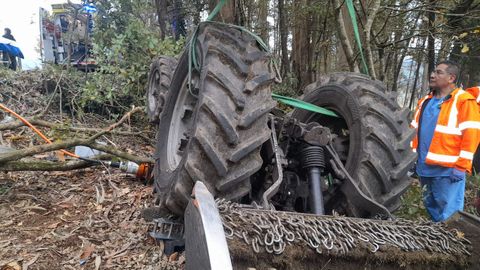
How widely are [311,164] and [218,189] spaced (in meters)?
0.81

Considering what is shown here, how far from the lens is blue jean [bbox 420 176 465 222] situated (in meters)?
4.12

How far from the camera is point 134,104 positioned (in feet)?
22.2

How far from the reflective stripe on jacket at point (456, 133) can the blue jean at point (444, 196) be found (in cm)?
20

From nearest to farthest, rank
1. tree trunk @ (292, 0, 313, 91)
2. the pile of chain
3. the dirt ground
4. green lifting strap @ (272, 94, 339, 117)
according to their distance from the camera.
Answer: the pile of chain < the dirt ground < green lifting strap @ (272, 94, 339, 117) < tree trunk @ (292, 0, 313, 91)

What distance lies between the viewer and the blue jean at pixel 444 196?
4.12 meters

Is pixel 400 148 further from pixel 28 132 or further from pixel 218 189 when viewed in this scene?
pixel 28 132

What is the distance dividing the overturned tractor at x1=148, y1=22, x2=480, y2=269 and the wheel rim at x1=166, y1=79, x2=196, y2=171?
10mm

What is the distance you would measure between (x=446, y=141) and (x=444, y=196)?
1.88ft

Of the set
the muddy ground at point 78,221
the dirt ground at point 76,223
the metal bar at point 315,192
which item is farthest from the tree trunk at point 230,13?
the metal bar at point 315,192

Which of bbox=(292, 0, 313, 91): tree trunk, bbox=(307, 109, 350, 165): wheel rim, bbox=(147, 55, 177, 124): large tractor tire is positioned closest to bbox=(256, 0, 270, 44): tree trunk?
bbox=(292, 0, 313, 91): tree trunk

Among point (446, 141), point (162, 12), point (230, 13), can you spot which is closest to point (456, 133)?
point (446, 141)

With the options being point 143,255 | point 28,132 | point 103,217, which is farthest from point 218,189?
point 28,132

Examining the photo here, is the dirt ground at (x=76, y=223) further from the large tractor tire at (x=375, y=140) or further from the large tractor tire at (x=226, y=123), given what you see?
the large tractor tire at (x=375, y=140)

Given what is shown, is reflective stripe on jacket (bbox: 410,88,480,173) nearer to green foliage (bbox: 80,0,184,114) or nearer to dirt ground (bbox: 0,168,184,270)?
dirt ground (bbox: 0,168,184,270)
